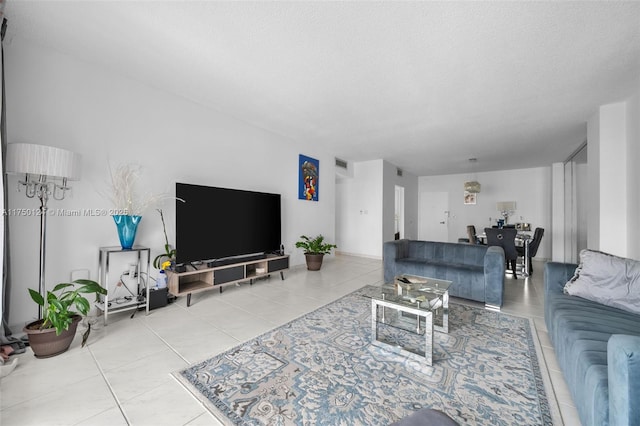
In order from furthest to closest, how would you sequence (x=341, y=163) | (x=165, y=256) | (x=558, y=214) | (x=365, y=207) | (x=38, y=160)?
(x=365, y=207)
(x=341, y=163)
(x=558, y=214)
(x=165, y=256)
(x=38, y=160)

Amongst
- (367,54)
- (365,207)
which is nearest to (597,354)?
(367,54)

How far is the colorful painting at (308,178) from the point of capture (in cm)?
516

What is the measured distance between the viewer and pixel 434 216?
29.6 feet

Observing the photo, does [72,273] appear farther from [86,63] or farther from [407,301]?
[407,301]

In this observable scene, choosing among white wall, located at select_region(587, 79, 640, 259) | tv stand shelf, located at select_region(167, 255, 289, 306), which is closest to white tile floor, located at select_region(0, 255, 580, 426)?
tv stand shelf, located at select_region(167, 255, 289, 306)

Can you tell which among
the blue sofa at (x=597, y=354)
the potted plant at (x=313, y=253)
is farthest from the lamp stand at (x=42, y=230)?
the blue sofa at (x=597, y=354)

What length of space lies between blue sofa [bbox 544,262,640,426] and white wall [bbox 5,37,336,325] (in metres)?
3.86

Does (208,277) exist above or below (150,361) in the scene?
above

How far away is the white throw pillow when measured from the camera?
6.05ft

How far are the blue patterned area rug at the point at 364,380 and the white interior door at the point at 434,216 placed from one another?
6.87 meters

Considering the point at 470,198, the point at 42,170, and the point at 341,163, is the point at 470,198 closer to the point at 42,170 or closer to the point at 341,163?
the point at 341,163

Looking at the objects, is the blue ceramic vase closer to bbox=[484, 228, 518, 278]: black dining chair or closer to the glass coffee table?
the glass coffee table

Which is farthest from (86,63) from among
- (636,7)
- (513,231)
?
(513,231)

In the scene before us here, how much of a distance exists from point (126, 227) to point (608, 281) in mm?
4353
